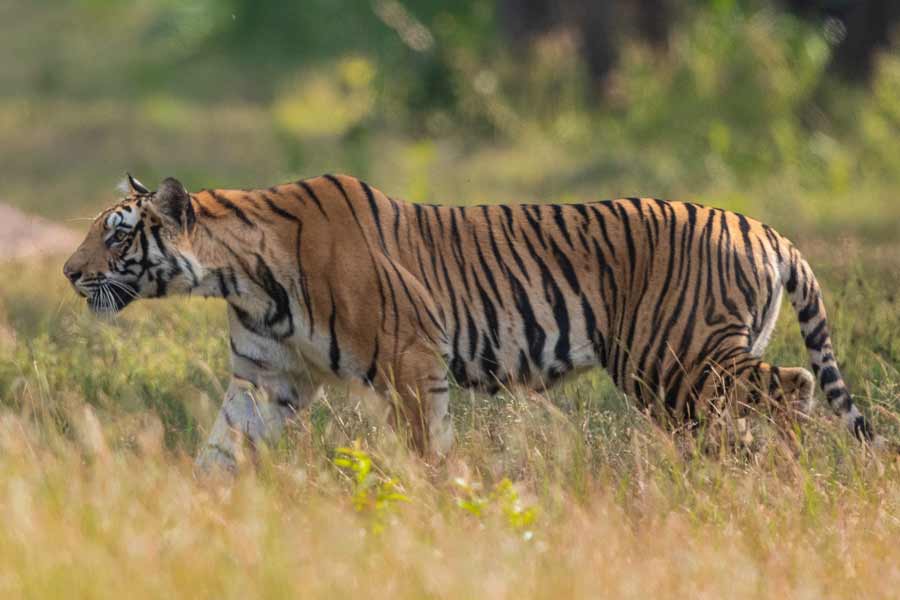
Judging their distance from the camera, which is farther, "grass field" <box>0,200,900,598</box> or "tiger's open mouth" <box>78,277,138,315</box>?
"tiger's open mouth" <box>78,277,138,315</box>

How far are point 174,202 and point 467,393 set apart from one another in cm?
147

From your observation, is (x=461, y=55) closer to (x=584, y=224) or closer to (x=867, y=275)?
(x=867, y=275)

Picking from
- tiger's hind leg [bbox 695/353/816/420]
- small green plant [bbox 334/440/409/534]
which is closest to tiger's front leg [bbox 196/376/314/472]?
small green plant [bbox 334/440/409/534]

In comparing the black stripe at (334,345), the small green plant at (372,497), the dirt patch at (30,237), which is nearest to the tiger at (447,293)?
the black stripe at (334,345)

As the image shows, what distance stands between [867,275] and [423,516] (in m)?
4.20

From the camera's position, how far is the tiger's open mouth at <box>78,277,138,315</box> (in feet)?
17.3

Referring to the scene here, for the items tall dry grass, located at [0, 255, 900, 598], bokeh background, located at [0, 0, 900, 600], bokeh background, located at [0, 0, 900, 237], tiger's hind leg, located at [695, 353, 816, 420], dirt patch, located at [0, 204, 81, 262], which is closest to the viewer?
tall dry grass, located at [0, 255, 900, 598]

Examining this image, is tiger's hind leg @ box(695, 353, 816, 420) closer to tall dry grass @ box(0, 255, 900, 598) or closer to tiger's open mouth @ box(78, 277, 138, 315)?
tall dry grass @ box(0, 255, 900, 598)

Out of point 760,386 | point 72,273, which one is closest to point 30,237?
point 72,273

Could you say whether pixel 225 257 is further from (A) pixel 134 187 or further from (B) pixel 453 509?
A: (B) pixel 453 509

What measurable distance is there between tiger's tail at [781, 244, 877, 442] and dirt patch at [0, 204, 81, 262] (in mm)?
4750

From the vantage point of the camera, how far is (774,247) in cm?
549

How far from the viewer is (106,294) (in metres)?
5.30

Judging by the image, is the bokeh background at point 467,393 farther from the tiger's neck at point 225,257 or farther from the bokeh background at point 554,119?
the tiger's neck at point 225,257
